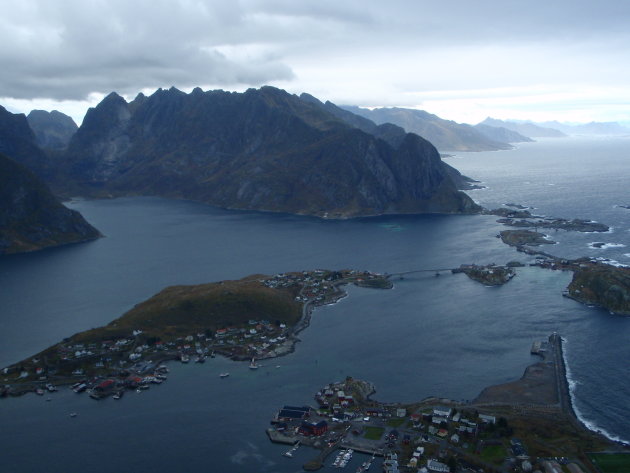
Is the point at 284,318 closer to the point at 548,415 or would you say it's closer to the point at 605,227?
the point at 548,415

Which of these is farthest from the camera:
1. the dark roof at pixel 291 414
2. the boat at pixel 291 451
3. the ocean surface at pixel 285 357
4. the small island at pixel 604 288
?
the small island at pixel 604 288

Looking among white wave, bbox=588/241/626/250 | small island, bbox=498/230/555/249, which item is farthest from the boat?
white wave, bbox=588/241/626/250

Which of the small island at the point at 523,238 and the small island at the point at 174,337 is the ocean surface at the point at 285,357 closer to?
the small island at the point at 174,337

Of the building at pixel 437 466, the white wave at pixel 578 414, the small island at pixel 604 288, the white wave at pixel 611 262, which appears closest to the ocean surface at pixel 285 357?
the white wave at pixel 578 414

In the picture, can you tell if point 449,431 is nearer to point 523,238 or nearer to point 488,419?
point 488,419

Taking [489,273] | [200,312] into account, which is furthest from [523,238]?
[200,312]

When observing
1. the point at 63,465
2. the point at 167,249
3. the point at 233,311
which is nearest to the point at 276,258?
the point at 167,249
